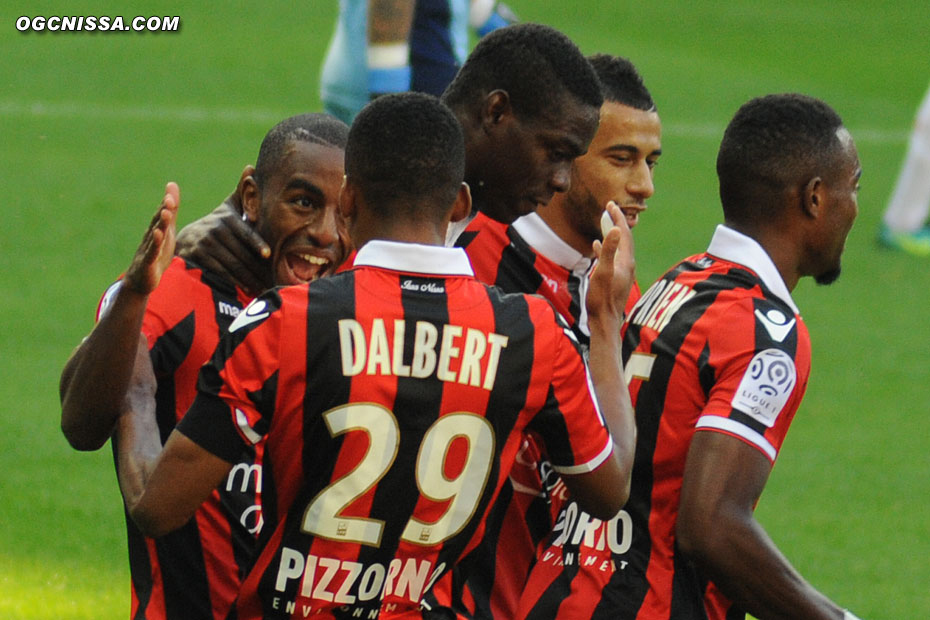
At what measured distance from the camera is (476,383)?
2.87 meters

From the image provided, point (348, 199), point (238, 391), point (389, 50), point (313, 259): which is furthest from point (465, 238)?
point (389, 50)

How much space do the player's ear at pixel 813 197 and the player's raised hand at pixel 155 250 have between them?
5.03 feet

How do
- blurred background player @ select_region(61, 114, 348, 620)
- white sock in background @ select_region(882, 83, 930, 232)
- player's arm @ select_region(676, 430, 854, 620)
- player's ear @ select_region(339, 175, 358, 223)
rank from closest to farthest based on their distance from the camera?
player's ear @ select_region(339, 175, 358, 223)
player's arm @ select_region(676, 430, 854, 620)
blurred background player @ select_region(61, 114, 348, 620)
white sock in background @ select_region(882, 83, 930, 232)

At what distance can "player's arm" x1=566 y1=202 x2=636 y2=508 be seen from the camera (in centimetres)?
308

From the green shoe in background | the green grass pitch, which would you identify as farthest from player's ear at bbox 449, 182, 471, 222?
the green shoe in background

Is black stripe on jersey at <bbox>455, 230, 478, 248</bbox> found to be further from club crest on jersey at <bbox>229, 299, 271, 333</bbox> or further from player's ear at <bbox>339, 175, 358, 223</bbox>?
club crest on jersey at <bbox>229, 299, 271, 333</bbox>

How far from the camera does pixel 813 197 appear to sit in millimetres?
3549

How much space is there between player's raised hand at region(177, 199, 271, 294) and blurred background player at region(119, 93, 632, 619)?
0.59m

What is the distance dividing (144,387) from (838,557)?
14.4 ft

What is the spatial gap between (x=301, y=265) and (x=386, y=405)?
35.2 inches

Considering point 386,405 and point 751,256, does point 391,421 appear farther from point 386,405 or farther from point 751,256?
point 751,256

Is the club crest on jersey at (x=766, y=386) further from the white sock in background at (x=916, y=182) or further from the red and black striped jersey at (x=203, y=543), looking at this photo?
the white sock in background at (x=916, y=182)

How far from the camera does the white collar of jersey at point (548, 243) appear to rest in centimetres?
405
